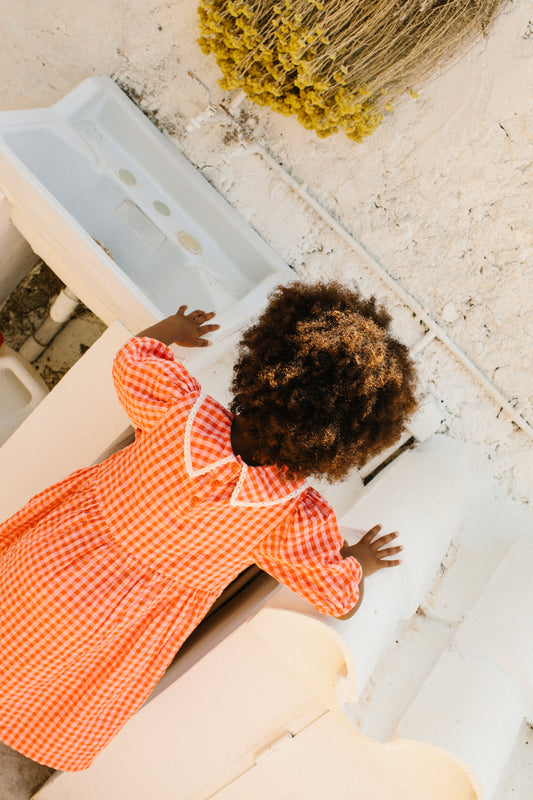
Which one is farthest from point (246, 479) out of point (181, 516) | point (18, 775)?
point (18, 775)

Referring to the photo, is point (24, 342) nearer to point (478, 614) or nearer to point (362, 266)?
point (362, 266)

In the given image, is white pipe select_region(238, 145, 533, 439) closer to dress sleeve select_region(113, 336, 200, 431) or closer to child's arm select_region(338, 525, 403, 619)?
child's arm select_region(338, 525, 403, 619)

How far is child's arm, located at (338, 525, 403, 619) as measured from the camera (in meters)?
1.08

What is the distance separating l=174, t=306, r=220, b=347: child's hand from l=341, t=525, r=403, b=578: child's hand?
519 mm

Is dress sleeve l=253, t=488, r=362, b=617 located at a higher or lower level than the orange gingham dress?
lower

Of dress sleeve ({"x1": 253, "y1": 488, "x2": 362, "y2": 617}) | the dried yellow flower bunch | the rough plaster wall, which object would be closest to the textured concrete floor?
dress sleeve ({"x1": 253, "y1": 488, "x2": 362, "y2": 617})

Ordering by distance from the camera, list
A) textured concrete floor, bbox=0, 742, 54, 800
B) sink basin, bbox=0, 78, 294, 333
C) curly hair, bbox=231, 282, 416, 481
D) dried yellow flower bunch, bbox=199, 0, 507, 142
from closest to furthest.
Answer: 1. curly hair, bbox=231, 282, 416, 481
2. dried yellow flower bunch, bbox=199, 0, 507, 142
3. sink basin, bbox=0, 78, 294, 333
4. textured concrete floor, bbox=0, 742, 54, 800

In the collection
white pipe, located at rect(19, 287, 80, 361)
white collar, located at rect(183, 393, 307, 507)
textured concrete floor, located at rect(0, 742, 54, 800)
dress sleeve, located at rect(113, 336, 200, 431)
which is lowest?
textured concrete floor, located at rect(0, 742, 54, 800)

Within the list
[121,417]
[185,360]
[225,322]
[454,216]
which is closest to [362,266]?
[454,216]

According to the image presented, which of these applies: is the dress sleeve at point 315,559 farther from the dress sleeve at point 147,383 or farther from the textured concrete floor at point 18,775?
the textured concrete floor at point 18,775

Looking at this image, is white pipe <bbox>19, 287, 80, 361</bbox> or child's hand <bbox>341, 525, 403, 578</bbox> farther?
white pipe <bbox>19, 287, 80, 361</bbox>

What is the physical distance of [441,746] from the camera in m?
0.88

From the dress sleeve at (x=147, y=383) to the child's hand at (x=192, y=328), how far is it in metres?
0.14

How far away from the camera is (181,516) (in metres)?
1.04
